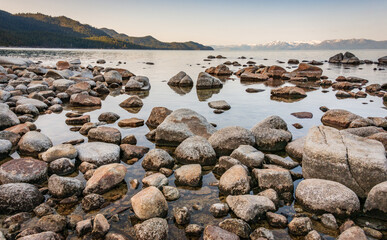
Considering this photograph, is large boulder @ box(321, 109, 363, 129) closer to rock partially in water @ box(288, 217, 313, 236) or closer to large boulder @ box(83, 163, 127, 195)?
rock partially in water @ box(288, 217, 313, 236)

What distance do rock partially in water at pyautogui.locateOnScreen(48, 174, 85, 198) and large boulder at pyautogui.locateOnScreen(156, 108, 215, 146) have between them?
353 cm

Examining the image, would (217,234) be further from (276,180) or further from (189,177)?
(276,180)

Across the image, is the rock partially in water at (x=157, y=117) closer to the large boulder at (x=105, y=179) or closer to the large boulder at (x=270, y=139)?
the large boulder at (x=270, y=139)

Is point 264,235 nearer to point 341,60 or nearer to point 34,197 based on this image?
point 34,197

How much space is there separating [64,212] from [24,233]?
812 mm

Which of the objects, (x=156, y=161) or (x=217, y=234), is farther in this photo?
(x=156, y=161)

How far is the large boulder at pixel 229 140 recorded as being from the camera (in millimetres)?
7555

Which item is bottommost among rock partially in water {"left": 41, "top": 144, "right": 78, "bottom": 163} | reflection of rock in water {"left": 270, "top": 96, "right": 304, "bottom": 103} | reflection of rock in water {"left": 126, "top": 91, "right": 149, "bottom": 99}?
reflection of rock in water {"left": 270, "top": 96, "right": 304, "bottom": 103}

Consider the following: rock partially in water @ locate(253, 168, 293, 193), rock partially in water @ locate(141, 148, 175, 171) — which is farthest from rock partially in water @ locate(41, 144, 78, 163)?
rock partially in water @ locate(253, 168, 293, 193)

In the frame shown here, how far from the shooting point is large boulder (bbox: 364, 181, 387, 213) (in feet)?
15.4

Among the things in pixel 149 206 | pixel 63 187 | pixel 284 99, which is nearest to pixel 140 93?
pixel 284 99

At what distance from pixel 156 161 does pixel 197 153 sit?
1160mm

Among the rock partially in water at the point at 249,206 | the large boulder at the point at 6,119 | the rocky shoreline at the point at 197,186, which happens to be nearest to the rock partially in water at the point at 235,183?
the rocky shoreline at the point at 197,186

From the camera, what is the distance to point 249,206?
4609 millimetres
